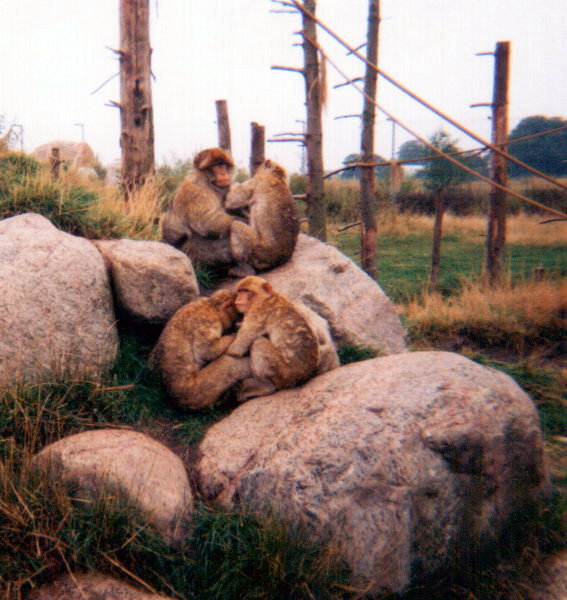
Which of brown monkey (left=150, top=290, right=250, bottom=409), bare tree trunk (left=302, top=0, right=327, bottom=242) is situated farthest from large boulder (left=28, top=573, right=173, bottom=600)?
bare tree trunk (left=302, top=0, right=327, bottom=242)

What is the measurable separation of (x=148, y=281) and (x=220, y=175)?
189cm

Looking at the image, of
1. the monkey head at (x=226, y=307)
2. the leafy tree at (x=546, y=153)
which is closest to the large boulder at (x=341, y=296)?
the monkey head at (x=226, y=307)

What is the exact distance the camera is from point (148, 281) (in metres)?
5.29

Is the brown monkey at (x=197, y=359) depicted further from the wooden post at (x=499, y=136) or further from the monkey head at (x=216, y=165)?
the wooden post at (x=499, y=136)

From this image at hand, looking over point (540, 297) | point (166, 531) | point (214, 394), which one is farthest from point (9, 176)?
point (540, 297)

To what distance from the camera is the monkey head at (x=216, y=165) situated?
21.3 feet

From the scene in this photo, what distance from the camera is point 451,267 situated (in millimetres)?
13219

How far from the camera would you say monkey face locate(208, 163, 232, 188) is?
6586mm

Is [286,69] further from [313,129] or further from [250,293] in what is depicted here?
[250,293]

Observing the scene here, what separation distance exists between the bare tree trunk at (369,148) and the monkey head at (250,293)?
4.86 m

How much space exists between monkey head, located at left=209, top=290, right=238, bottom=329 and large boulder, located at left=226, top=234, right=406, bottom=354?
4.05 ft

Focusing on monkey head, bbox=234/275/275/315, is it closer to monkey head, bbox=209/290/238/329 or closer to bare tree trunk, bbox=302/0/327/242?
monkey head, bbox=209/290/238/329

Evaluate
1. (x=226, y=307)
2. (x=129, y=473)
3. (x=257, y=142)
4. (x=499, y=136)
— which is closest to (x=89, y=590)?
(x=129, y=473)

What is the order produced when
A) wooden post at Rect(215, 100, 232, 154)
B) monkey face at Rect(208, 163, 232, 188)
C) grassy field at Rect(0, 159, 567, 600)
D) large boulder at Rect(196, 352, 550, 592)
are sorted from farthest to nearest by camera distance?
wooden post at Rect(215, 100, 232, 154) < monkey face at Rect(208, 163, 232, 188) < large boulder at Rect(196, 352, 550, 592) < grassy field at Rect(0, 159, 567, 600)
